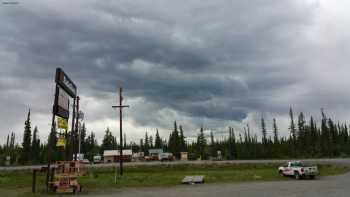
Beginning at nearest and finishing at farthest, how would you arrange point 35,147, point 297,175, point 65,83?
point 65,83 < point 297,175 < point 35,147

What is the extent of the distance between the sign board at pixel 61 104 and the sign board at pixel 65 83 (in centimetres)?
31

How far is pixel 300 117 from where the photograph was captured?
12638 centimetres

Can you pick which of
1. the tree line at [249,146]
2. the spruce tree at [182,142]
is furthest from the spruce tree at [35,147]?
the spruce tree at [182,142]

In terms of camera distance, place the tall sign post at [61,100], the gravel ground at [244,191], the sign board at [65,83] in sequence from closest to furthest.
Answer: the gravel ground at [244,191]
the tall sign post at [61,100]
the sign board at [65,83]

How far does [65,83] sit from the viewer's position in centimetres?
2220

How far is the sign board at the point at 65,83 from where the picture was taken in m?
21.0

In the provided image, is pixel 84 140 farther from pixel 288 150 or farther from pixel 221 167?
pixel 221 167

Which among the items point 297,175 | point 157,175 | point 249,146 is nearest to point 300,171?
point 297,175

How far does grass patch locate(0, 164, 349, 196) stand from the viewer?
24.6 meters

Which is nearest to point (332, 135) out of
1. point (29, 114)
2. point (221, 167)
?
point (221, 167)

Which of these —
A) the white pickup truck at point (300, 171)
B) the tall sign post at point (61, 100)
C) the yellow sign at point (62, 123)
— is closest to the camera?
the tall sign post at point (61, 100)

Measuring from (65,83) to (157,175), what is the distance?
15.3 metres

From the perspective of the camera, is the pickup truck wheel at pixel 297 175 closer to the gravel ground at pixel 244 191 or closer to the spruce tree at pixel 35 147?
the gravel ground at pixel 244 191

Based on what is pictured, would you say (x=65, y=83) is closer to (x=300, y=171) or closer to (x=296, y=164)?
(x=300, y=171)
